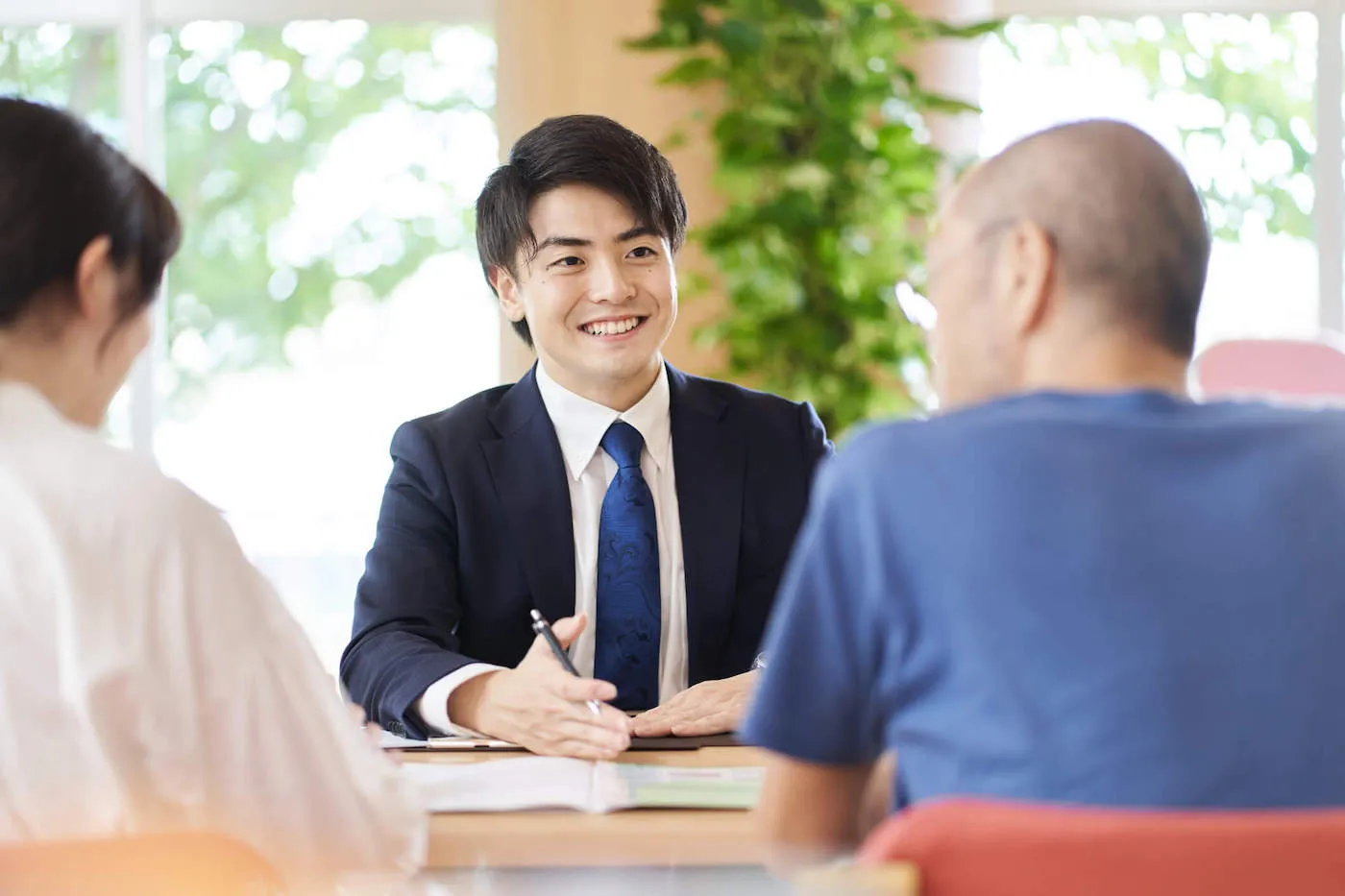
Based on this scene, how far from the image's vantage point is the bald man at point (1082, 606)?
0.98m

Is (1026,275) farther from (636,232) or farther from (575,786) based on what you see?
(636,232)

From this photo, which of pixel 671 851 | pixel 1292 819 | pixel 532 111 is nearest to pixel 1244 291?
pixel 532 111

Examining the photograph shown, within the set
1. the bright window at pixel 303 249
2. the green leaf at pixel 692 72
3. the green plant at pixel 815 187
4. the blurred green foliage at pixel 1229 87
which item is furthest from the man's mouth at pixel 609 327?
the blurred green foliage at pixel 1229 87

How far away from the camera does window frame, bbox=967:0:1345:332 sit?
16.4 feet

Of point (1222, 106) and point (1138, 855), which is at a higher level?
point (1222, 106)

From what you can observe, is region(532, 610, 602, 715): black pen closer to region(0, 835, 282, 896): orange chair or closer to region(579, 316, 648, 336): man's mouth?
region(579, 316, 648, 336): man's mouth

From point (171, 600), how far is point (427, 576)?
3.20ft

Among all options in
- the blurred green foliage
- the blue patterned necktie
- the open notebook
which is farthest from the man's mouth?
the blurred green foliage

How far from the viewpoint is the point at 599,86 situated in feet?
14.9

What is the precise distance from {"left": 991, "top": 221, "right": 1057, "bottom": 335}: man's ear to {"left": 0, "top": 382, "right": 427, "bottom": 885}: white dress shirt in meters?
0.70

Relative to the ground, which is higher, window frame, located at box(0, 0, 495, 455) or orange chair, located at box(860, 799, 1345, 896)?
window frame, located at box(0, 0, 495, 455)

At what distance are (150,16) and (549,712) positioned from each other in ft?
13.5

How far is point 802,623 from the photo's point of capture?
1.11m

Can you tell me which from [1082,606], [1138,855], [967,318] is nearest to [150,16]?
[967,318]
